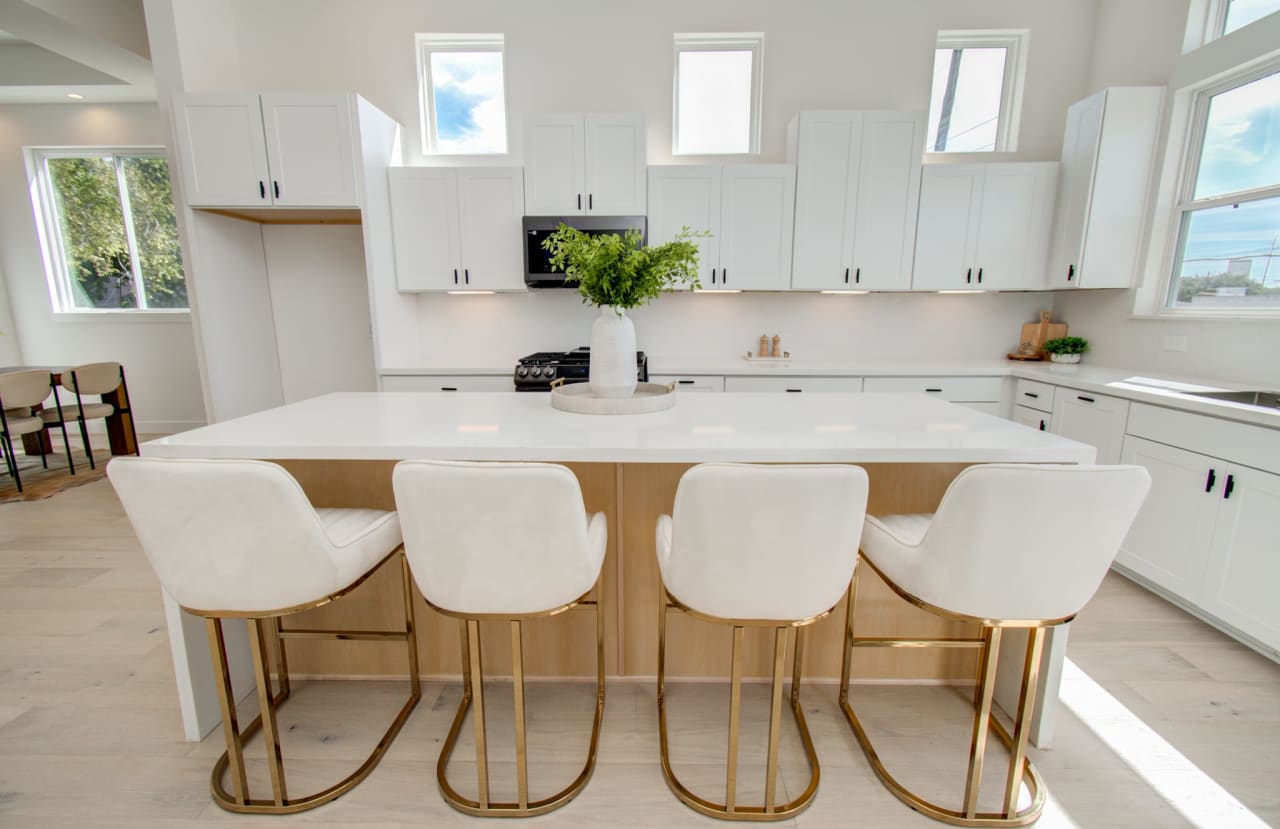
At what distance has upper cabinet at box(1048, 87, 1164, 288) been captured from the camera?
3102 mm

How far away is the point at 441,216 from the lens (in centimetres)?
353

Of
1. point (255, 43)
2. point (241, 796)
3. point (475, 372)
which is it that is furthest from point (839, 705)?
point (255, 43)

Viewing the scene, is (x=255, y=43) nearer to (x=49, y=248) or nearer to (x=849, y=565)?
(x=49, y=248)

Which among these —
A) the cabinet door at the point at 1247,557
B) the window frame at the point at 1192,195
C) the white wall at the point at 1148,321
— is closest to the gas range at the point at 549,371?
the cabinet door at the point at 1247,557

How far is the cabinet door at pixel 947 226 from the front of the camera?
3477mm

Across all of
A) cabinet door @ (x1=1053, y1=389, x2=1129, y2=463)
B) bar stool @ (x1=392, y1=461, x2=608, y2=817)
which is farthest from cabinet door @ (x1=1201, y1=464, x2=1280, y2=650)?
bar stool @ (x1=392, y1=461, x2=608, y2=817)

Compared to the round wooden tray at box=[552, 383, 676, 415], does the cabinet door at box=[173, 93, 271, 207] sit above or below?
above

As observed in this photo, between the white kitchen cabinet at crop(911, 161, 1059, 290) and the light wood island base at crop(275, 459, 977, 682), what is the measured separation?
2.48 meters

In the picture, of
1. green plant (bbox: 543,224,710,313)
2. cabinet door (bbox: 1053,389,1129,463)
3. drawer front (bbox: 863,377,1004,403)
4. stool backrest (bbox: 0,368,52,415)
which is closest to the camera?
green plant (bbox: 543,224,710,313)

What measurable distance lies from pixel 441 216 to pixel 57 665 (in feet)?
9.57

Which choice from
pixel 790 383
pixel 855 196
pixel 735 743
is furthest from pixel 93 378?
pixel 855 196

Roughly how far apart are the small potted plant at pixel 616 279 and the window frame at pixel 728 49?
2560 millimetres

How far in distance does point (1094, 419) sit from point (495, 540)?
315cm

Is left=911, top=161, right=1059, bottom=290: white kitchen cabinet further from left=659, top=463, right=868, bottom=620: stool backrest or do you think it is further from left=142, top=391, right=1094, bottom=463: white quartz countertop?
left=659, top=463, right=868, bottom=620: stool backrest
